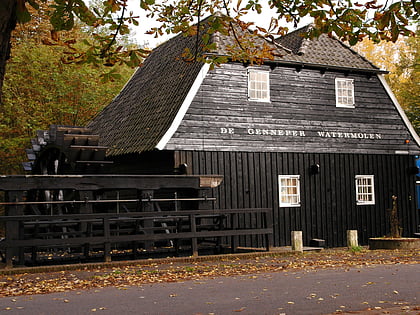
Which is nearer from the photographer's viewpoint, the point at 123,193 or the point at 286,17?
the point at 286,17

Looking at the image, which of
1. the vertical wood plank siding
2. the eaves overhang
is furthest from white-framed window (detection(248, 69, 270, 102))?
the vertical wood plank siding

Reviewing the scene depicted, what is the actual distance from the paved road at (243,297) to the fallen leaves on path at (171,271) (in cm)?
65

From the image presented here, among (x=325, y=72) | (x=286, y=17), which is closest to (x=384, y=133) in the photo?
(x=325, y=72)

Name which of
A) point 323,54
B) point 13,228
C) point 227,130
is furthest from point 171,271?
point 323,54

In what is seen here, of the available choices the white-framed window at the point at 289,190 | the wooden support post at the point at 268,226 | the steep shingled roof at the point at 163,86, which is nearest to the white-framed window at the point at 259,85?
the steep shingled roof at the point at 163,86

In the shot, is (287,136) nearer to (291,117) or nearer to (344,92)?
(291,117)

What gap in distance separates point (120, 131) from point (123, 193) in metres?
2.27

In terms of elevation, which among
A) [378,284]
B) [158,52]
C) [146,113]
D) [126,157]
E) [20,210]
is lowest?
[378,284]

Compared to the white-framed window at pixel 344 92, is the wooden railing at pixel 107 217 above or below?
below

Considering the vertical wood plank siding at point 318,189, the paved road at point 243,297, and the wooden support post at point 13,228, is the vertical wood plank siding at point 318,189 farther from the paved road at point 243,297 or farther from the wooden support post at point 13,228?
the paved road at point 243,297

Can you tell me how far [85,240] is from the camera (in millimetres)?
14828

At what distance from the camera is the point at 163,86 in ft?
75.3

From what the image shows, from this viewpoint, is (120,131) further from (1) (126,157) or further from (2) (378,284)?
(2) (378,284)

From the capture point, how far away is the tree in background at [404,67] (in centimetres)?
4025
